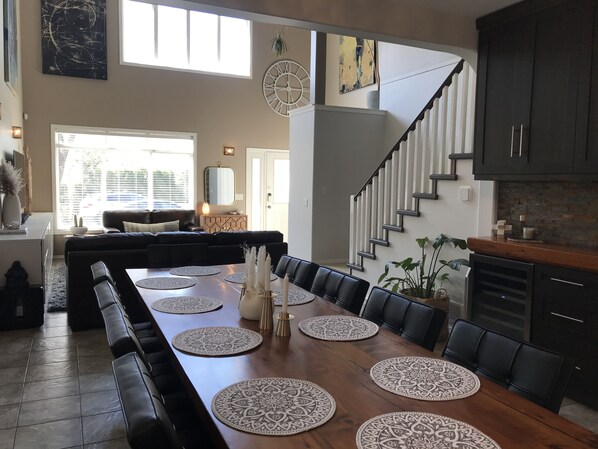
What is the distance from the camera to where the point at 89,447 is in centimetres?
235

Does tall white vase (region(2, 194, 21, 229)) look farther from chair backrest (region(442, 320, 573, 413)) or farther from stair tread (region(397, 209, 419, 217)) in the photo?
chair backrest (region(442, 320, 573, 413))

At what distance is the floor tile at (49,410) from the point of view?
8.55 feet

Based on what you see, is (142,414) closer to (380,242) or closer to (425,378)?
(425,378)

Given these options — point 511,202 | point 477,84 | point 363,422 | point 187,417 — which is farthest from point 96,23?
point 363,422

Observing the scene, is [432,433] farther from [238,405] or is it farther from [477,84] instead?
[477,84]

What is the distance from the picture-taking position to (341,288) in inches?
104

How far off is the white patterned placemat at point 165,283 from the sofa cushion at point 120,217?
547 centimetres

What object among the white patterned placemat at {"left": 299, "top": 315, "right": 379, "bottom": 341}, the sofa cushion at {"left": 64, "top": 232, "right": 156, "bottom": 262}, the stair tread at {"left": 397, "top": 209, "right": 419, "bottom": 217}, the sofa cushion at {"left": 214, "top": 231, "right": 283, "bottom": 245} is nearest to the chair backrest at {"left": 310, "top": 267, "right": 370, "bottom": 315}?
the white patterned placemat at {"left": 299, "top": 315, "right": 379, "bottom": 341}

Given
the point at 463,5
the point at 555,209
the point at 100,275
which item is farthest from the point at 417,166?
the point at 100,275

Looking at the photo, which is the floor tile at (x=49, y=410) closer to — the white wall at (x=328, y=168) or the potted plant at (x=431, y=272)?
the potted plant at (x=431, y=272)

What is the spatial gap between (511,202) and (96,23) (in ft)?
24.9

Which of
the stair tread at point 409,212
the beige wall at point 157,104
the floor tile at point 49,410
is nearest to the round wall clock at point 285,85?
the beige wall at point 157,104

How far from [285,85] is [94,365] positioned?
767 cm

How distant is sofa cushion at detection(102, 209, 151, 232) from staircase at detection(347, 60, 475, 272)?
4.28m
